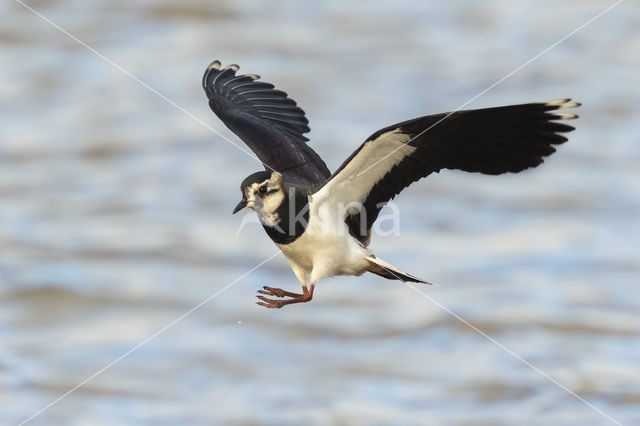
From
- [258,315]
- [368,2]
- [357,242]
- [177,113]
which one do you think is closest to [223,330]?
[258,315]

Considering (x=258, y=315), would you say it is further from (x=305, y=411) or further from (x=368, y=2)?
(x=368, y=2)

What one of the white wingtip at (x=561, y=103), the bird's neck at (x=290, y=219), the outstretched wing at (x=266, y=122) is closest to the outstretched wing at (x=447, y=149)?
the white wingtip at (x=561, y=103)

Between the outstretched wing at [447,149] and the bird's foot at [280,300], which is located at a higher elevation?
the outstretched wing at [447,149]

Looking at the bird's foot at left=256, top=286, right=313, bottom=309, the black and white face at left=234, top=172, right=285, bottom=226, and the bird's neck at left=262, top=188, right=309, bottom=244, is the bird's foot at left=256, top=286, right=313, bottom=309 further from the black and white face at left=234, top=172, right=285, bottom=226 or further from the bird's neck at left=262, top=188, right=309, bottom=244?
the black and white face at left=234, top=172, right=285, bottom=226

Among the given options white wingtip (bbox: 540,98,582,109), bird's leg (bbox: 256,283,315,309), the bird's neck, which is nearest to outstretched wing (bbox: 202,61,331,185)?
the bird's neck

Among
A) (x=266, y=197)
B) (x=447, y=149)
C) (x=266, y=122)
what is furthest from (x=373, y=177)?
(x=266, y=122)

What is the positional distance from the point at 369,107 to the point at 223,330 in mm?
4839

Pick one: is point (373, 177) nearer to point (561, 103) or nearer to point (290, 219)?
point (290, 219)

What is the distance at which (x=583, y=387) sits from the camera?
13.8 m

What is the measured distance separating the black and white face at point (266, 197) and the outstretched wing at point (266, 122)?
56 cm

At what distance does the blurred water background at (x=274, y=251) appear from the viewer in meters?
14.0

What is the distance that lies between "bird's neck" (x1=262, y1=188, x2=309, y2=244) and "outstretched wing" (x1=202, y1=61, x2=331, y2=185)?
52cm

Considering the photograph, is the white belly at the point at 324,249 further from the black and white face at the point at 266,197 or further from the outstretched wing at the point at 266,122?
the outstretched wing at the point at 266,122

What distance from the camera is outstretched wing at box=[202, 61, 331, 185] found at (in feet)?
26.0
